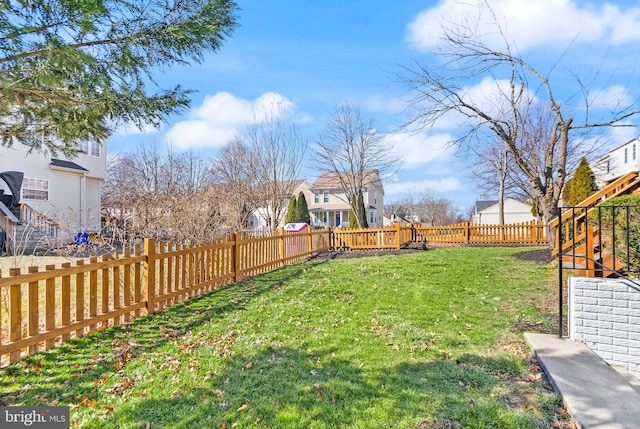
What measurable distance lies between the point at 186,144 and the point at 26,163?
7494 millimetres

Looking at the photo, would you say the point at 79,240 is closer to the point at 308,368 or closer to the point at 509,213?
the point at 308,368

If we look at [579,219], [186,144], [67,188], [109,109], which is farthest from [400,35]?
[67,188]

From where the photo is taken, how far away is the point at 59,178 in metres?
15.2

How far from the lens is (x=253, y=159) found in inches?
682

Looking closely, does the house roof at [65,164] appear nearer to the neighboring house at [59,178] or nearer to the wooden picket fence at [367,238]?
the neighboring house at [59,178]

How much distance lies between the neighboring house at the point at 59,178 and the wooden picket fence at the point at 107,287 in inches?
338

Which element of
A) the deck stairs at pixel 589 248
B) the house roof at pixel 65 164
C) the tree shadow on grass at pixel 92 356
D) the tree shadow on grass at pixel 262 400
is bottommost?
the tree shadow on grass at pixel 262 400

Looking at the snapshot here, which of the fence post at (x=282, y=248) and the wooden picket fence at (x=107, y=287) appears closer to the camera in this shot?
the wooden picket fence at (x=107, y=287)

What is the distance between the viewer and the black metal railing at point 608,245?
394cm

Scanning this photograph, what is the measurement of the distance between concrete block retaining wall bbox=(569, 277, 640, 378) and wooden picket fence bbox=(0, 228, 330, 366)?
5545mm

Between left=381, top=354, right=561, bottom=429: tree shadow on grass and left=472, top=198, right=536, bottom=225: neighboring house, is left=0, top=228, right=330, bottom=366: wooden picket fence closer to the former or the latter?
left=381, top=354, right=561, bottom=429: tree shadow on grass

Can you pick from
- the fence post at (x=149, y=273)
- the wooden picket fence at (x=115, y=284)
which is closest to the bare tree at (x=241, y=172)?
the wooden picket fence at (x=115, y=284)

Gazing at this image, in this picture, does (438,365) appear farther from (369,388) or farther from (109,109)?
(109,109)

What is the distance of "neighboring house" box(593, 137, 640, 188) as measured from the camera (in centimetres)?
2223
